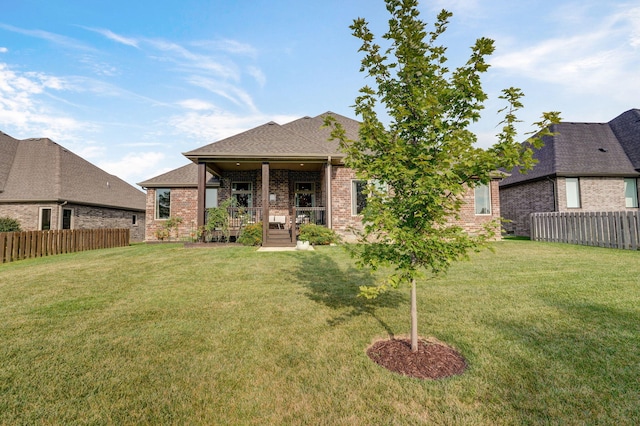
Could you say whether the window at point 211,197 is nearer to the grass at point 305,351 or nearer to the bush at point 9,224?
the bush at point 9,224

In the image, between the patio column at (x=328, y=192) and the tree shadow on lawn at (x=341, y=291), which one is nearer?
the tree shadow on lawn at (x=341, y=291)

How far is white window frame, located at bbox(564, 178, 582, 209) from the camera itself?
50.7ft

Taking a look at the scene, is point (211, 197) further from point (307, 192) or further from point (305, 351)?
point (305, 351)

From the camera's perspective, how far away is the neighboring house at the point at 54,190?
51.2ft

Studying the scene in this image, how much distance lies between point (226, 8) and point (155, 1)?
7.97 ft

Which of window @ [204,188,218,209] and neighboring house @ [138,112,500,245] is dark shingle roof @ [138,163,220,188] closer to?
neighboring house @ [138,112,500,245]

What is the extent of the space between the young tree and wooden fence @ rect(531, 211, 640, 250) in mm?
11326

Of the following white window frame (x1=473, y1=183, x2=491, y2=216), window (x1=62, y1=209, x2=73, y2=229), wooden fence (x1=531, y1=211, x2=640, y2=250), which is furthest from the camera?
window (x1=62, y1=209, x2=73, y2=229)

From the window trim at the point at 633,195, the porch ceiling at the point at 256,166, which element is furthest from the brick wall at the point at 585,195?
Result: the porch ceiling at the point at 256,166

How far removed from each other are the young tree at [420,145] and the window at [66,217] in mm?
20190

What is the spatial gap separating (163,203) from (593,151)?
26.2 metres

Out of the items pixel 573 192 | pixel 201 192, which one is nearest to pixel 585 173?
pixel 573 192

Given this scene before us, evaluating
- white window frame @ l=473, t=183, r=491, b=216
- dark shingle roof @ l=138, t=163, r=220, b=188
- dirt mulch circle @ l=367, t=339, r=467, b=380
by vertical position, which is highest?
dark shingle roof @ l=138, t=163, r=220, b=188

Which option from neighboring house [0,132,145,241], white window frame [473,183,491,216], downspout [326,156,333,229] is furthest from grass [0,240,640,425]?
neighboring house [0,132,145,241]
